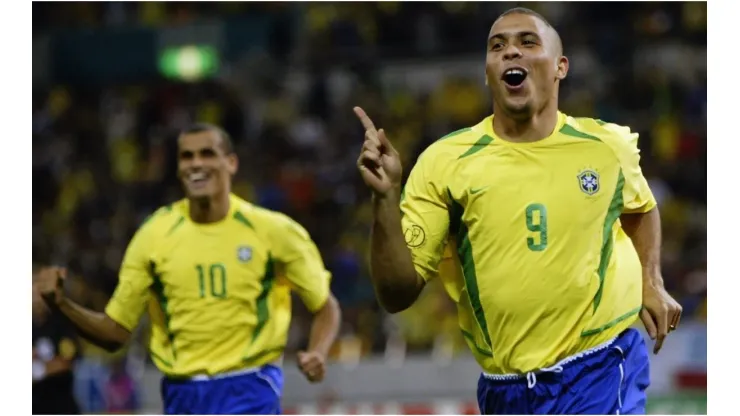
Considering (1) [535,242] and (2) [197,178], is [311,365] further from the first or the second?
(1) [535,242]

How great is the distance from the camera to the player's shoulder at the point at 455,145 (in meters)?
6.34

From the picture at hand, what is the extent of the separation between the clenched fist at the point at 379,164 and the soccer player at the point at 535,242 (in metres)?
0.73

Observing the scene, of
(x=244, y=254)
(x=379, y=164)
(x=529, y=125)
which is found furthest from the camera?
(x=244, y=254)

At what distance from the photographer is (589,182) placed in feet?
20.6

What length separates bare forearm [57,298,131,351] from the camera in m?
8.52

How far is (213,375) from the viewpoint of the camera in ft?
29.3

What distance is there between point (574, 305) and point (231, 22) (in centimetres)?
1939

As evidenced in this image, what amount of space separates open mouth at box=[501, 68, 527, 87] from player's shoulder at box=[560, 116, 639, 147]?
370mm

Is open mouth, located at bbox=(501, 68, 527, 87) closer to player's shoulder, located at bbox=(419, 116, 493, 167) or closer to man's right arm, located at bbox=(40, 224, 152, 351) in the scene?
player's shoulder, located at bbox=(419, 116, 493, 167)

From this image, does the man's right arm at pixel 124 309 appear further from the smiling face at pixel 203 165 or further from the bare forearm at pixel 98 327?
the smiling face at pixel 203 165

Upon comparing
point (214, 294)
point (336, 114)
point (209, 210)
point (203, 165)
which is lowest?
point (214, 294)

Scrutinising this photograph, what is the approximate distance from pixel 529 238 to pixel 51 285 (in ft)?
9.86

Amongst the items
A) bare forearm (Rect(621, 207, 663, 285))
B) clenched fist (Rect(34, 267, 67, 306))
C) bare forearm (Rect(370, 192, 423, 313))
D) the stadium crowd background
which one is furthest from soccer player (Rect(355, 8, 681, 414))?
the stadium crowd background

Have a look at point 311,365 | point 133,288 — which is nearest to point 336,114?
point 133,288
